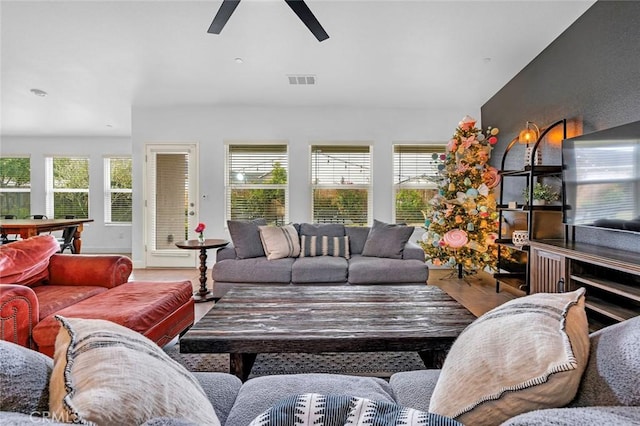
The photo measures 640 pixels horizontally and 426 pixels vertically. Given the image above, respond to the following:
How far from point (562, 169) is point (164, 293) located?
141 inches

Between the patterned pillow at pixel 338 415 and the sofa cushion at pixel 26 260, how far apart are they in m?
2.50

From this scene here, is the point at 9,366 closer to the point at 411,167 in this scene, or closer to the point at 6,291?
the point at 6,291

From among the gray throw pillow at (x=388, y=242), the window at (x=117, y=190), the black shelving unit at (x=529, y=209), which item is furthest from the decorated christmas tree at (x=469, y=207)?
the window at (x=117, y=190)

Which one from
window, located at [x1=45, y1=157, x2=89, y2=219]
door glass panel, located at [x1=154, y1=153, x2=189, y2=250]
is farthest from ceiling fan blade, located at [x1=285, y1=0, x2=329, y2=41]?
window, located at [x1=45, y1=157, x2=89, y2=219]

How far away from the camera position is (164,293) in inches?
96.3

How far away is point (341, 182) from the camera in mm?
5613

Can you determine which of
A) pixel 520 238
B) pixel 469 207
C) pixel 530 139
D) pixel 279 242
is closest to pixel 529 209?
pixel 520 238

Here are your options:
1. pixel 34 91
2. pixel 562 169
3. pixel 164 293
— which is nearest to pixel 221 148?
pixel 34 91

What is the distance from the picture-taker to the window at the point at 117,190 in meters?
7.38

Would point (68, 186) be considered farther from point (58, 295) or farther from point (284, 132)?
point (58, 295)

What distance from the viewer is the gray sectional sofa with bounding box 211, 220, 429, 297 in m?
3.62

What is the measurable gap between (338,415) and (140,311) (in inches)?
75.1
